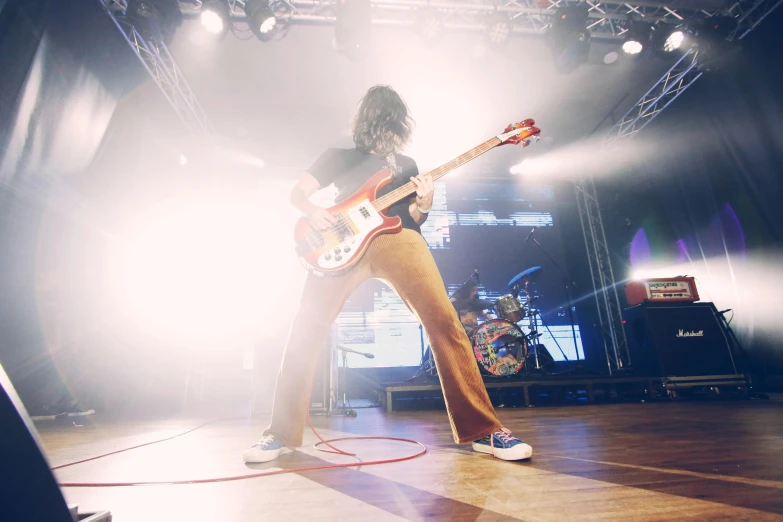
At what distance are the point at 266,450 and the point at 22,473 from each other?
1371mm

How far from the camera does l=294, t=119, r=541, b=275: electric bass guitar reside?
1807 mm

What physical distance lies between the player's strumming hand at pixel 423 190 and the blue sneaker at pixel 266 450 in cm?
131

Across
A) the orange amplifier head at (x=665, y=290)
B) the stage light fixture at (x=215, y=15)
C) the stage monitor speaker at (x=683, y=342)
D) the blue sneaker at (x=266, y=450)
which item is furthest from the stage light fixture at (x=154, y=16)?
the stage monitor speaker at (x=683, y=342)

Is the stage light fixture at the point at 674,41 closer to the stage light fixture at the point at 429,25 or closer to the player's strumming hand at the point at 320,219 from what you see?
the stage light fixture at the point at 429,25

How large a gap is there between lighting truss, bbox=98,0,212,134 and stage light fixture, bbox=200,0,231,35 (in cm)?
75

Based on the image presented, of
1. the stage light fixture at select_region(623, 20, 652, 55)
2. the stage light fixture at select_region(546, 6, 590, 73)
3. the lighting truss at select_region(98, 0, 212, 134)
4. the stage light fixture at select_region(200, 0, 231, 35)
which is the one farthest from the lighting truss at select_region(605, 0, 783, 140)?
the lighting truss at select_region(98, 0, 212, 134)

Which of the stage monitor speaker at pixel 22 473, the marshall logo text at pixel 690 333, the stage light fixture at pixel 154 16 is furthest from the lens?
the marshall logo text at pixel 690 333

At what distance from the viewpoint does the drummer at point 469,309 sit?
5.08 metres

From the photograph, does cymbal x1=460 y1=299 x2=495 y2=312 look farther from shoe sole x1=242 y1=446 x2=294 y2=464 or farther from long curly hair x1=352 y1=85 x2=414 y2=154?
shoe sole x1=242 y1=446 x2=294 y2=464

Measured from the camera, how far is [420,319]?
5.70 ft

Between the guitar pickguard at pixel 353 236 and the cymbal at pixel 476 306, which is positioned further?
the cymbal at pixel 476 306

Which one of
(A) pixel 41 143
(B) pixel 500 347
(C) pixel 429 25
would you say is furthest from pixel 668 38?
(A) pixel 41 143

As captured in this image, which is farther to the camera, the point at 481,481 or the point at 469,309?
the point at 469,309

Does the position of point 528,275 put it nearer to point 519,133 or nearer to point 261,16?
point 519,133
